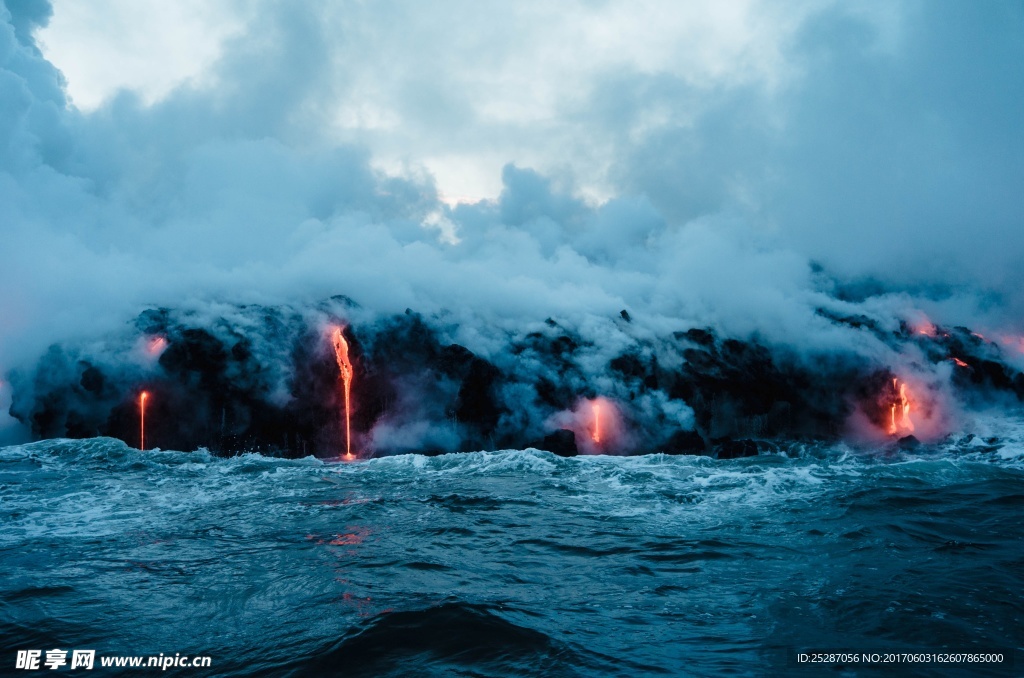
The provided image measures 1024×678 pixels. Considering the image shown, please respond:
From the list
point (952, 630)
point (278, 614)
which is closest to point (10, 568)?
point (278, 614)

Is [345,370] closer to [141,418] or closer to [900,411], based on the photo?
[141,418]

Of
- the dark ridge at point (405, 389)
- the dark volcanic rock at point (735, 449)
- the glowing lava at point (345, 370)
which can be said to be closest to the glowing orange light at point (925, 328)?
the dark ridge at point (405, 389)

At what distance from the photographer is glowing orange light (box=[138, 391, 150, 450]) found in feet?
105

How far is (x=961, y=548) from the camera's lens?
12.4 meters

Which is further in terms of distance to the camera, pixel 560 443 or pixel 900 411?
pixel 900 411

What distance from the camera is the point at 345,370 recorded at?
Result: 37969 mm

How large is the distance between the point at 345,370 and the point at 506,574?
2933 cm

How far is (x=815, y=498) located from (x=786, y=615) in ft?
39.3

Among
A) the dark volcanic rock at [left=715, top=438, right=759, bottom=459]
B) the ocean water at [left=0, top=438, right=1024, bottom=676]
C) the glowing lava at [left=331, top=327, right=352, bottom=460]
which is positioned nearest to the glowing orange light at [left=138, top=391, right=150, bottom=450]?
the ocean water at [left=0, top=438, right=1024, bottom=676]

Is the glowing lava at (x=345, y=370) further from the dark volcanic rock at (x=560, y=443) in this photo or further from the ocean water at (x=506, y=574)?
the ocean water at (x=506, y=574)

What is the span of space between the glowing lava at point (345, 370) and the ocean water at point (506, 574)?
556 inches

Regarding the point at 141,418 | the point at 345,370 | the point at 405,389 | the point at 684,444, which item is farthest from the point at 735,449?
the point at 141,418

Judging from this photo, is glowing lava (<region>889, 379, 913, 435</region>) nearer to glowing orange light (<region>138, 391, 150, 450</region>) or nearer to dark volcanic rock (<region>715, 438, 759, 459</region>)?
dark volcanic rock (<region>715, 438, 759, 459</region>)

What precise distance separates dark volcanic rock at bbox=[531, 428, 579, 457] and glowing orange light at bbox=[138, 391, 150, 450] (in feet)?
73.7
